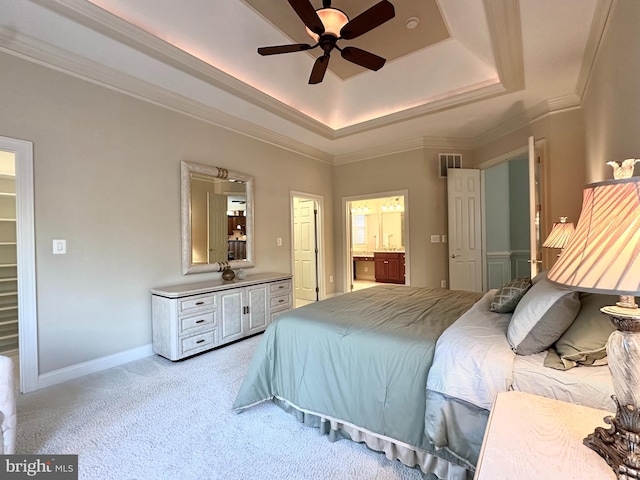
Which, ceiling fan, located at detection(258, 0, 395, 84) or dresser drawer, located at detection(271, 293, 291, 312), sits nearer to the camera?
ceiling fan, located at detection(258, 0, 395, 84)

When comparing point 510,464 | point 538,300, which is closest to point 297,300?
point 538,300

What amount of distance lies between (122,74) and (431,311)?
140 inches

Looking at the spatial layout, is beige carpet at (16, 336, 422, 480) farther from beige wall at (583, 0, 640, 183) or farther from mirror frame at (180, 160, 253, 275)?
beige wall at (583, 0, 640, 183)

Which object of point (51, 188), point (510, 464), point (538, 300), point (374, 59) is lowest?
point (510, 464)

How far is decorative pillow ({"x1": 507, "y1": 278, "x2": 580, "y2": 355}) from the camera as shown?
4.18ft

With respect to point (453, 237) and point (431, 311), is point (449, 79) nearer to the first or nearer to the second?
point (453, 237)

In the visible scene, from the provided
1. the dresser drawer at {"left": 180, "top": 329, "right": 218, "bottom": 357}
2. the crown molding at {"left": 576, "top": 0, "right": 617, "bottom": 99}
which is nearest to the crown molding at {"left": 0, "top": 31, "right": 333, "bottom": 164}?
the dresser drawer at {"left": 180, "top": 329, "right": 218, "bottom": 357}

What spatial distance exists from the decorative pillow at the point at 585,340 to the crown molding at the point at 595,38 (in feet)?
6.54

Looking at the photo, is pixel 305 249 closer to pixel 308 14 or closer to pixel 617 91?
pixel 308 14

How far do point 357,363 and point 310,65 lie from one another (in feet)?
11.5

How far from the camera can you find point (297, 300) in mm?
5887

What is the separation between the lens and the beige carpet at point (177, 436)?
1570mm

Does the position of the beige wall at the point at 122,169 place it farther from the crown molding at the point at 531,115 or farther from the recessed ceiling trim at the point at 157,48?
the recessed ceiling trim at the point at 157,48

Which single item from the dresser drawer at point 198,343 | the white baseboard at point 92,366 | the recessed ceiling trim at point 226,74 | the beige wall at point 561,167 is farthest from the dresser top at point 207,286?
the beige wall at point 561,167
